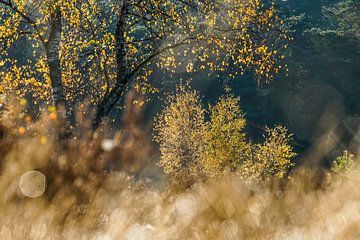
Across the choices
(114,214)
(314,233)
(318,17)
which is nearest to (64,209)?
(114,214)

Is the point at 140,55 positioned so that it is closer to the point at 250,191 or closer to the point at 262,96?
the point at 250,191

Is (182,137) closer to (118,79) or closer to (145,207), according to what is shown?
(118,79)

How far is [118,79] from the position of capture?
8562 millimetres

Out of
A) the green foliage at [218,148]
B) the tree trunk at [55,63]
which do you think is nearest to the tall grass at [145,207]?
the tree trunk at [55,63]

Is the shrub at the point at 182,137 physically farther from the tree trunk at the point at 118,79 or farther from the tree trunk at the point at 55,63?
the tree trunk at the point at 55,63

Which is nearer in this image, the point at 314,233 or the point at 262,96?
the point at 314,233

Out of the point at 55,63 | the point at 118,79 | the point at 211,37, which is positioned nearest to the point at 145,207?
the point at 118,79

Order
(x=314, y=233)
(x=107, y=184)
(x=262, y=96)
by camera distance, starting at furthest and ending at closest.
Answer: (x=262, y=96) < (x=107, y=184) < (x=314, y=233)

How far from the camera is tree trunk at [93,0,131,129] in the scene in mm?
8398

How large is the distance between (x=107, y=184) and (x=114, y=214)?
2.03m

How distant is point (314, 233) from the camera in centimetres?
376

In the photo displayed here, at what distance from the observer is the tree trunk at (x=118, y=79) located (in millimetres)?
8398

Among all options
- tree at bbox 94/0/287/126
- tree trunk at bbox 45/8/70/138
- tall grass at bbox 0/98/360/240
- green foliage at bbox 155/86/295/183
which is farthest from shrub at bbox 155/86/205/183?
tall grass at bbox 0/98/360/240

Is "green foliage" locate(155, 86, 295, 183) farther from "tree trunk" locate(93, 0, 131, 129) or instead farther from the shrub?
"tree trunk" locate(93, 0, 131, 129)
